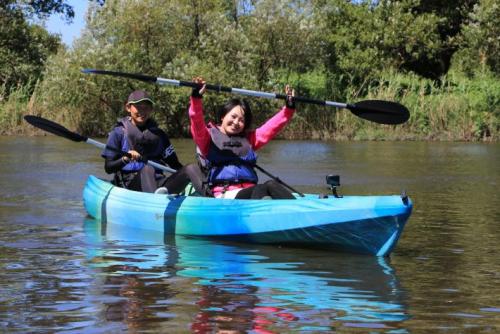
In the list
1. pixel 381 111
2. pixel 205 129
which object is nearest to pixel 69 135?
pixel 205 129

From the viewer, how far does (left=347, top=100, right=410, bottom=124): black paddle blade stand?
9.54 meters

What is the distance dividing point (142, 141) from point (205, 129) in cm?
137

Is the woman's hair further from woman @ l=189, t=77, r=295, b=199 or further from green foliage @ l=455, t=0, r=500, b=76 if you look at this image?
green foliage @ l=455, t=0, r=500, b=76

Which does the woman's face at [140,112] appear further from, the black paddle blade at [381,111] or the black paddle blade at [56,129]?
the black paddle blade at [381,111]

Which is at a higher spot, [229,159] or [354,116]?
[354,116]

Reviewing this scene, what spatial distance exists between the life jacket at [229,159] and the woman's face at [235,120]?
0.06 meters

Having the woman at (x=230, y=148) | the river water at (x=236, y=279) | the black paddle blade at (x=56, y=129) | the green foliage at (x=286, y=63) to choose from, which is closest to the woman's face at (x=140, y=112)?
the black paddle blade at (x=56, y=129)

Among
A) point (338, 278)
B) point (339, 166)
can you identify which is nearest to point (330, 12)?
point (339, 166)

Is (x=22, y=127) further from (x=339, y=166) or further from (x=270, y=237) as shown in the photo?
(x=270, y=237)

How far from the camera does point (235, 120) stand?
8.42 m

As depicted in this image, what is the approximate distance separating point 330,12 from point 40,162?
18.4m

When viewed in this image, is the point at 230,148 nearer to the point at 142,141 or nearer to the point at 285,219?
the point at 285,219

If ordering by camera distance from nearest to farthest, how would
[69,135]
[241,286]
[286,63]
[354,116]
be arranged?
[241,286] < [69,135] < [354,116] < [286,63]

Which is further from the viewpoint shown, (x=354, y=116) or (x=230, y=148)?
(x=354, y=116)
